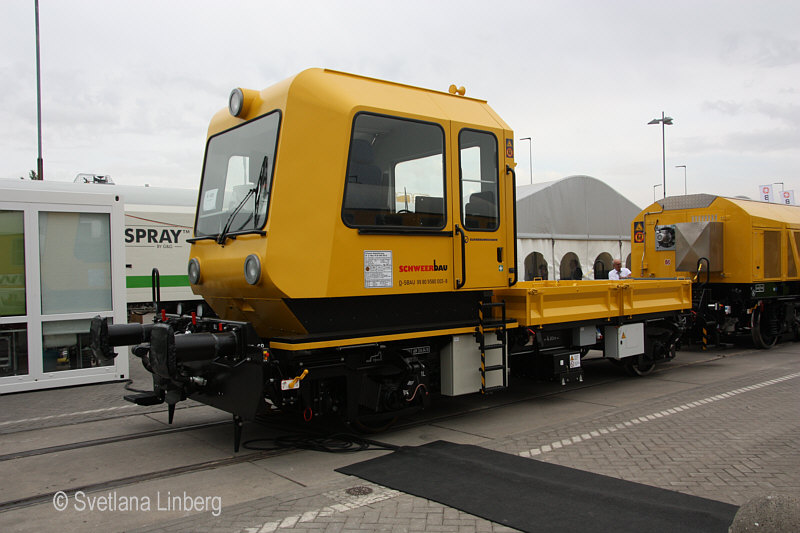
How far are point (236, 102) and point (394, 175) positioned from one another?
66.7 inches

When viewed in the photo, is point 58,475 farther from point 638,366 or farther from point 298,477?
point 638,366

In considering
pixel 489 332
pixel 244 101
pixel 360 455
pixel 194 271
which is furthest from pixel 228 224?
pixel 489 332

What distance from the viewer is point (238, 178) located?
6.11 metres

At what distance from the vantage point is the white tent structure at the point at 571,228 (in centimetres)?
2086

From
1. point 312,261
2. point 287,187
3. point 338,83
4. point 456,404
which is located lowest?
point 456,404

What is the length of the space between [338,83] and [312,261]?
1734 mm

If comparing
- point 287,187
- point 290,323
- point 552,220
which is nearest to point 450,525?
point 290,323

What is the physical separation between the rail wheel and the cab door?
8.48 m

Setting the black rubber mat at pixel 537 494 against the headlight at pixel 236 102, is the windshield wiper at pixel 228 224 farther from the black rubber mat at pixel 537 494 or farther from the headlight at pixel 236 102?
the black rubber mat at pixel 537 494

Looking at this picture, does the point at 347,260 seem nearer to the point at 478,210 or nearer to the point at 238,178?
the point at 238,178

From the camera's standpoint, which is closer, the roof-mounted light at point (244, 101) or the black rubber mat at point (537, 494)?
the black rubber mat at point (537, 494)

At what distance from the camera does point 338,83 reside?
19.1 feet

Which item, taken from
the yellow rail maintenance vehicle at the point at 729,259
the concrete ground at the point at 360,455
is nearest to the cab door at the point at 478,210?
the concrete ground at the point at 360,455

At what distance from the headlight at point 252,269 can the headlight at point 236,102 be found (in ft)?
5.22
